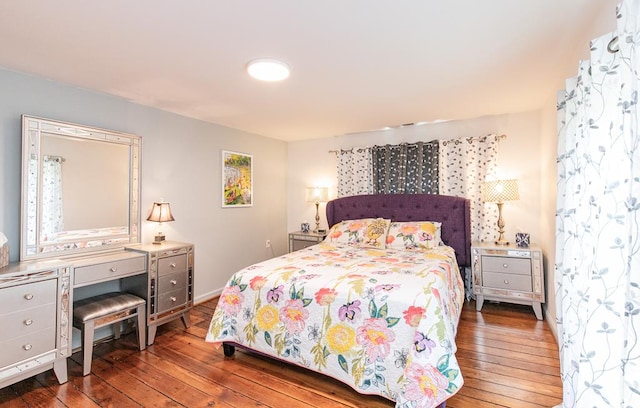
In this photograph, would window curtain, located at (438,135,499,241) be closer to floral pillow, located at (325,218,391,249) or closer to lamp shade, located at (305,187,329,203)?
floral pillow, located at (325,218,391,249)

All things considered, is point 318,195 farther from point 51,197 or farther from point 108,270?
point 51,197

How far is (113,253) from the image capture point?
2764 millimetres

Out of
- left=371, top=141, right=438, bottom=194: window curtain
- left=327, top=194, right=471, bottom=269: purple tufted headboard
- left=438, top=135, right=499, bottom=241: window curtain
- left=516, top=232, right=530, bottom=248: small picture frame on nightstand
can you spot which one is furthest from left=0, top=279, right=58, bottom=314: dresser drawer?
left=516, top=232, right=530, bottom=248: small picture frame on nightstand

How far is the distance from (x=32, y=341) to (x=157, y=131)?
211 cm

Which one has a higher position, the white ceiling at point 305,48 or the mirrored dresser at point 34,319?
the white ceiling at point 305,48

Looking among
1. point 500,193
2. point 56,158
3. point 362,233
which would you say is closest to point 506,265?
point 500,193

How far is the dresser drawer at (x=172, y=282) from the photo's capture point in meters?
2.79

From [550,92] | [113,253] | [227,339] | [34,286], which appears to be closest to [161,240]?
[113,253]

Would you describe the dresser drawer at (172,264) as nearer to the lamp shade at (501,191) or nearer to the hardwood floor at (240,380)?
the hardwood floor at (240,380)

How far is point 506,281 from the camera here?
3.23 meters

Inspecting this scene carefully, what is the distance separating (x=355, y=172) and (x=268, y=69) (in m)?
2.43

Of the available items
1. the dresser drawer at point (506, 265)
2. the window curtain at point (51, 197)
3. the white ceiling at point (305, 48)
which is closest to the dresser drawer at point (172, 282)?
the window curtain at point (51, 197)

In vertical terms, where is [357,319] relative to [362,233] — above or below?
below

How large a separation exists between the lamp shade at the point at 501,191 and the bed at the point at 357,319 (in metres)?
0.87
